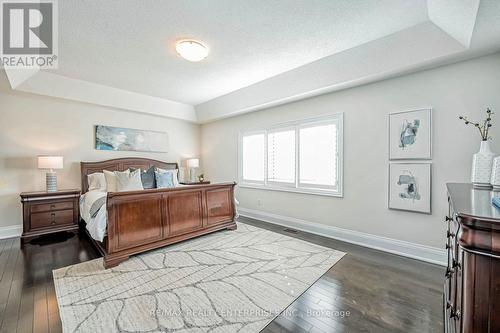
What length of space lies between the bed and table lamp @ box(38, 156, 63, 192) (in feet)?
3.99

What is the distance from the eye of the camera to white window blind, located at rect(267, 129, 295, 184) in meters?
4.44

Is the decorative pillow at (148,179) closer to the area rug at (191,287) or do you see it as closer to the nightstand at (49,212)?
the nightstand at (49,212)

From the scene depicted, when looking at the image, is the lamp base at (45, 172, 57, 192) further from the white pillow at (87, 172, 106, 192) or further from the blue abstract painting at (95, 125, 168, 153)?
the blue abstract painting at (95, 125, 168, 153)

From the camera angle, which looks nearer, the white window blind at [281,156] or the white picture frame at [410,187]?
the white picture frame at [410,187]

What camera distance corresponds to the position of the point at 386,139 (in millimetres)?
3164

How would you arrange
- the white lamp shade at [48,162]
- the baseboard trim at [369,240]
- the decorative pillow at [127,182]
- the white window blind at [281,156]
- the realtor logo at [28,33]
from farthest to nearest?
the white window blind at [281,156] < the decorative pillow at [127,182] < the white lamp shade at [48,162] < the baseboard trim at [369,240] < the realtor logo at [28,33]

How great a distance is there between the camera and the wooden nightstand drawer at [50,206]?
3608 mm

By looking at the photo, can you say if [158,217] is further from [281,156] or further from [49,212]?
[281,156]

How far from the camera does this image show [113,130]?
15.9 feet

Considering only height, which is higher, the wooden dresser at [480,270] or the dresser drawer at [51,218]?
the wooden dresser at [480,270]

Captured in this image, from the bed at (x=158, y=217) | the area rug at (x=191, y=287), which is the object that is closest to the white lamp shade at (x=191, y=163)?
the bed at (x=158, y=217)

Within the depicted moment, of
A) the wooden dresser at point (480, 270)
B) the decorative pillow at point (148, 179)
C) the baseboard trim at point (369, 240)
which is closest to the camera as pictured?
the wooden dresser at point (480, 270)

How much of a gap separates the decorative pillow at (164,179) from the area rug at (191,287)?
1.72 metres

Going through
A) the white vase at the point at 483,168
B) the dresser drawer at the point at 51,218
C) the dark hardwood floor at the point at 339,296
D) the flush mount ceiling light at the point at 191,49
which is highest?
the flush mount ceiling light at the point at 191,49
